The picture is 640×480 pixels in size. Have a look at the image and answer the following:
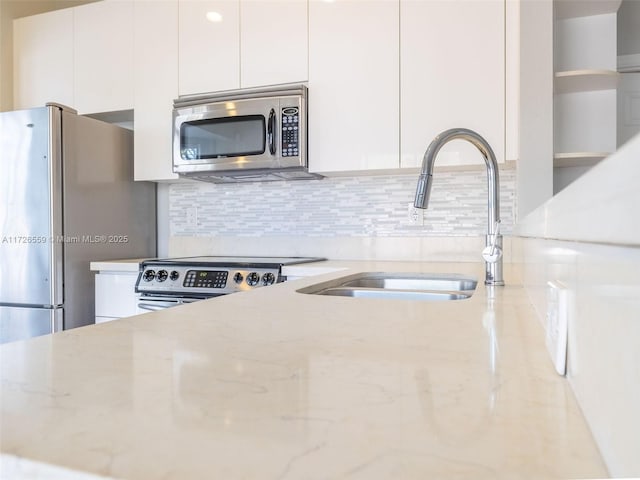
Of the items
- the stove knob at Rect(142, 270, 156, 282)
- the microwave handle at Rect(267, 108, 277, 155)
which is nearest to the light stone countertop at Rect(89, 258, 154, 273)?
the stove knob at Rect(142, 270, 156, 282)

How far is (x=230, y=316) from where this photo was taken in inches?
31.3

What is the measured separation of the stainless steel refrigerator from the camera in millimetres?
2311

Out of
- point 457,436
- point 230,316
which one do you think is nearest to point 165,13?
point 230,316

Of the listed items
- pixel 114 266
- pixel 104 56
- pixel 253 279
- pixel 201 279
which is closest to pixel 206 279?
pixel 201 279

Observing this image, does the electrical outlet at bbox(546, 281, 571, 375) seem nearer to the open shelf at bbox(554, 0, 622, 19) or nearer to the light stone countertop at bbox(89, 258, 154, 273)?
the open shelf at bbox(554, 0, 622, 19)

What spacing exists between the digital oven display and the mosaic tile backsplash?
0.63m

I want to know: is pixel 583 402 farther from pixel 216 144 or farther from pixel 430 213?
pixel 216 144

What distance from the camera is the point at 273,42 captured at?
7.80 ft

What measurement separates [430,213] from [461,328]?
179 cm

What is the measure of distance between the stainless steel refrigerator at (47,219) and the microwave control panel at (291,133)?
1065 millimetres

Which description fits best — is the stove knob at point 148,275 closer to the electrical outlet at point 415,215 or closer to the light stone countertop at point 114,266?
the light stone countertop at point 114,266

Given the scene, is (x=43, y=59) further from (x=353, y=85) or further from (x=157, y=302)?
(x=353, y=85)

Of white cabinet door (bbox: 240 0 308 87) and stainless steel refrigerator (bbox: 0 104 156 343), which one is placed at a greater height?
white cabinet door (bbox: 240 0 308 87)

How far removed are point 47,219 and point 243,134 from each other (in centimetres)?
105
